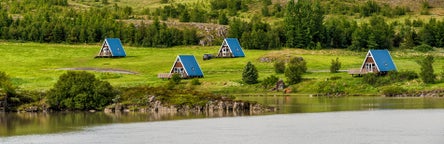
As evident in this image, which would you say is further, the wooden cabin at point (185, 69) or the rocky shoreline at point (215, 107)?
the wooden cabin at point (185, 69)

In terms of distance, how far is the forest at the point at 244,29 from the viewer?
148 metres

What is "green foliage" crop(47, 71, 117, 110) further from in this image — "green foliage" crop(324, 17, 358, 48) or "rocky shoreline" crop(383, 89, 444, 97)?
"green foliage" crop(324, 17, 358, 48)

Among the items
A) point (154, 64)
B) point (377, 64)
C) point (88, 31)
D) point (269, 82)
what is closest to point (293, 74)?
point (269, 82)

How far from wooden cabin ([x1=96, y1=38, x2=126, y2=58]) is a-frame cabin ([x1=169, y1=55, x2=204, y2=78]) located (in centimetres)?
2697

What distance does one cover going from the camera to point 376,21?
531 ft

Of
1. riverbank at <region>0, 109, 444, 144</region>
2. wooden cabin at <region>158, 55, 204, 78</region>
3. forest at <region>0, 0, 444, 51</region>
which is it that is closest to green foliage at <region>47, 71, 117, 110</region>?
riverbank at <region>0, 109, 444, 144</region>

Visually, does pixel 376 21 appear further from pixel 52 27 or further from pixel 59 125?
pixel 59 125

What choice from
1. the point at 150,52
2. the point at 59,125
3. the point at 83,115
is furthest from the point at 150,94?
the point at 150,52

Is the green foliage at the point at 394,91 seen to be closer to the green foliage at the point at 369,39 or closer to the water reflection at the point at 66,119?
the water reflection at the point at 66,119

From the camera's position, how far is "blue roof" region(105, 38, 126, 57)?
142 meters

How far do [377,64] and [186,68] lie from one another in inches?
832

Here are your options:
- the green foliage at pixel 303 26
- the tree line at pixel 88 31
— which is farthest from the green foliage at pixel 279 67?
the tree line at pixel 88 31

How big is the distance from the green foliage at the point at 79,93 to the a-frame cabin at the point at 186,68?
33454 mm

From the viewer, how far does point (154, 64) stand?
13062 centimetres
